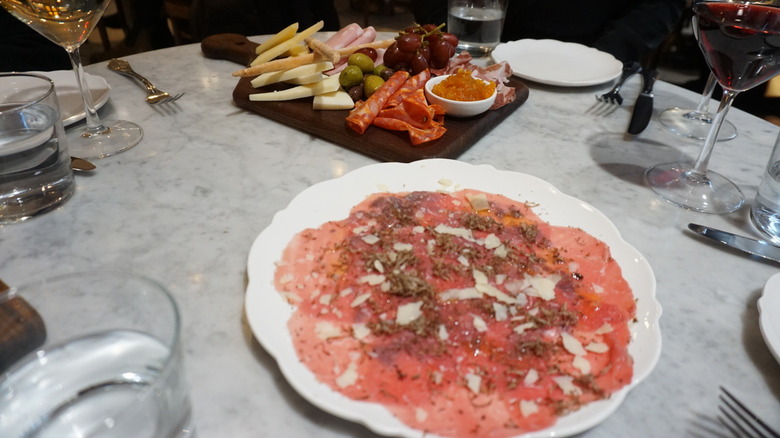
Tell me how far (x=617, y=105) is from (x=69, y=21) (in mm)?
1540

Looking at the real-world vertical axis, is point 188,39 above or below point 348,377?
below

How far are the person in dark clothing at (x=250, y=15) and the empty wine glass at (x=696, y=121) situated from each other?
6.65 ft

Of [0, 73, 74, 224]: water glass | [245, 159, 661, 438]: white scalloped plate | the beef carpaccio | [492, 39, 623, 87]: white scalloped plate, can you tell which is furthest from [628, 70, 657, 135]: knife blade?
[0, 73, 74, 224]: water glass

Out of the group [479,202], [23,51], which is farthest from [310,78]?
[23,51]

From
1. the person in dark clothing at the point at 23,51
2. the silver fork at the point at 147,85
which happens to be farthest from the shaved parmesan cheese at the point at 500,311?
the person in dark clothing at the point at 23,51

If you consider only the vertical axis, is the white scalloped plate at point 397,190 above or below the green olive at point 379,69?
below

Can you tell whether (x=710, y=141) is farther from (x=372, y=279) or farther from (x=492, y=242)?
(x=372, y=279)

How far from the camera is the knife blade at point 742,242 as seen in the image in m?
1.00

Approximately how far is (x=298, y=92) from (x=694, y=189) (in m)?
1.07

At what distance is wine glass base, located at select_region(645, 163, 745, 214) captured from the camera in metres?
1.17

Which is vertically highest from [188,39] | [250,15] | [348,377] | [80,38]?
[80,38]

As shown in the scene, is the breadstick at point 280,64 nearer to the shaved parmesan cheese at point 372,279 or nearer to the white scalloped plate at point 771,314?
the shaved parmesan cheese at point 372,279

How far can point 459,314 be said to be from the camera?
0.80m

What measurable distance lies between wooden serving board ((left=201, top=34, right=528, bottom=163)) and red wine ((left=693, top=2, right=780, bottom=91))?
0.55 meters
